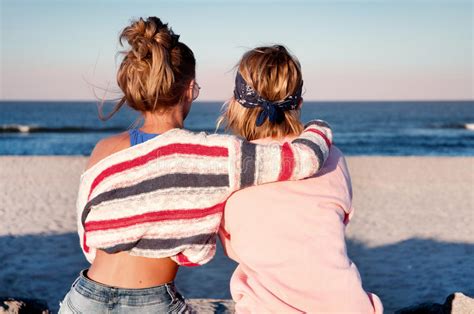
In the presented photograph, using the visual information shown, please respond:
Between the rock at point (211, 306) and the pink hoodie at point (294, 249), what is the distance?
2.41 metres

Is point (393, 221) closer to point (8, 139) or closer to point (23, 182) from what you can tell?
point (23, 182)

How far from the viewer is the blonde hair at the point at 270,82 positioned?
218 centimetres

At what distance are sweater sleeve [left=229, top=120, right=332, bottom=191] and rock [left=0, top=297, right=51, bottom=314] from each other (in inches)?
87.1

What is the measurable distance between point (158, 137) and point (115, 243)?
0.35 meters

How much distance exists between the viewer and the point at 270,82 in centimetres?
220

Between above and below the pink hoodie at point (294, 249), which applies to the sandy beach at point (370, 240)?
below

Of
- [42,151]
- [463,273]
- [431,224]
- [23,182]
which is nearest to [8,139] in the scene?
[42,151]

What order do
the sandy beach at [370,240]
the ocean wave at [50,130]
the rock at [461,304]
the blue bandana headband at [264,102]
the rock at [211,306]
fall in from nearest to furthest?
the blue bandana headband at [264,102] → the rock at [461,304] → the rock at [211,306] → the sandy beach at [370,240] → the ocean wave at [50,130]

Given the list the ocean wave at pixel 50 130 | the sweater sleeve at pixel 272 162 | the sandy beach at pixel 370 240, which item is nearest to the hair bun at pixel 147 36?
the sweater sleeve at pixel 272 162

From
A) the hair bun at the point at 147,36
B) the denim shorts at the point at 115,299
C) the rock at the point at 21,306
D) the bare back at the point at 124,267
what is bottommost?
the rock at the point at 21,306

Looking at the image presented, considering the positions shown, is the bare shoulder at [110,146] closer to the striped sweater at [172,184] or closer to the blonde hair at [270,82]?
the striped sweater at [172,184]

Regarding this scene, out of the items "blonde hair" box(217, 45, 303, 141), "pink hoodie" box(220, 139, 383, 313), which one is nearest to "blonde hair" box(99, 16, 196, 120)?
"blonde hair" box(217, 45, 303, 141)

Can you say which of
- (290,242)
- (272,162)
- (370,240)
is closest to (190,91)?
(272,162)

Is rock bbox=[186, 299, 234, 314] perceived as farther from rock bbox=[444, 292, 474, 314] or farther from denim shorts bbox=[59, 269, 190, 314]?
denim shorts bbox=[59, 269, 190, 314]
